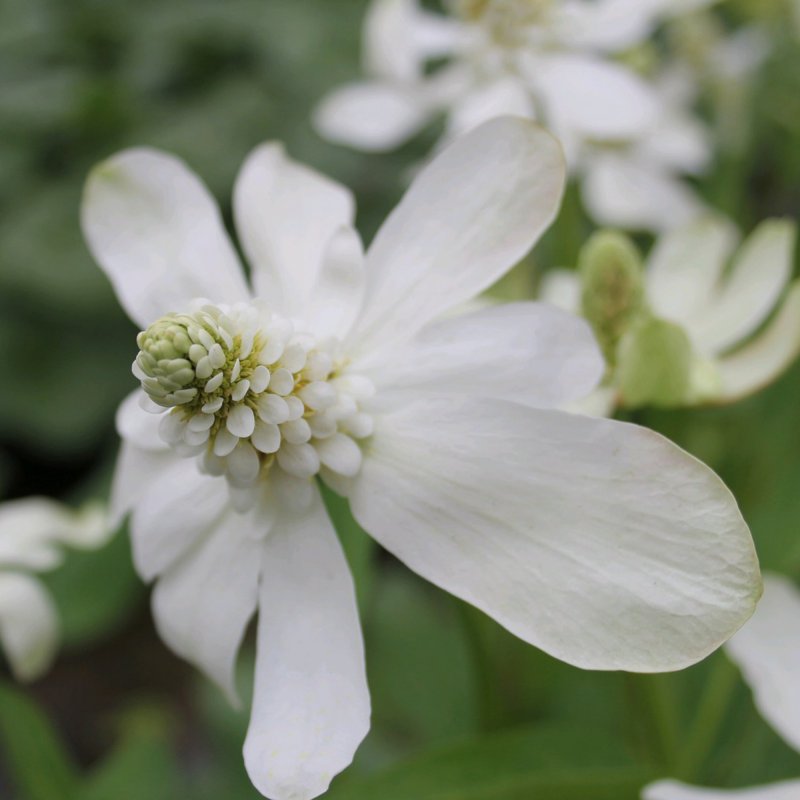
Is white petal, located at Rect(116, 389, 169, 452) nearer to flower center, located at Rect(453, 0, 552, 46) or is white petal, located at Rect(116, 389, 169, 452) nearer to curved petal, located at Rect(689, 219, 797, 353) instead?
curved petal, located at Rect(689, 219, 797, 353)

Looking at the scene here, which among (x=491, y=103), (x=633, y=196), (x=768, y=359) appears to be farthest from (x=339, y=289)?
(x=633, y=196)

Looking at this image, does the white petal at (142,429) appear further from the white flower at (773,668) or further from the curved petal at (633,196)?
the curved petal at (633,196)

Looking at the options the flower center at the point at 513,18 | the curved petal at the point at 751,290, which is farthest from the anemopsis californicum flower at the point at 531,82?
the curved petal at the point at 751,290

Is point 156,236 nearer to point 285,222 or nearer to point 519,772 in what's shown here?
point 285,222

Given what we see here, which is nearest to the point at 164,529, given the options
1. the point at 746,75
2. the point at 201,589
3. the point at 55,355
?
the point at 201,589

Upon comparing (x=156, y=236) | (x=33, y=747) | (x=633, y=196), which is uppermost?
(x=156, y=236)

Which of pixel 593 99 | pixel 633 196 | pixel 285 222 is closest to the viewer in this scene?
pixel 285 222
